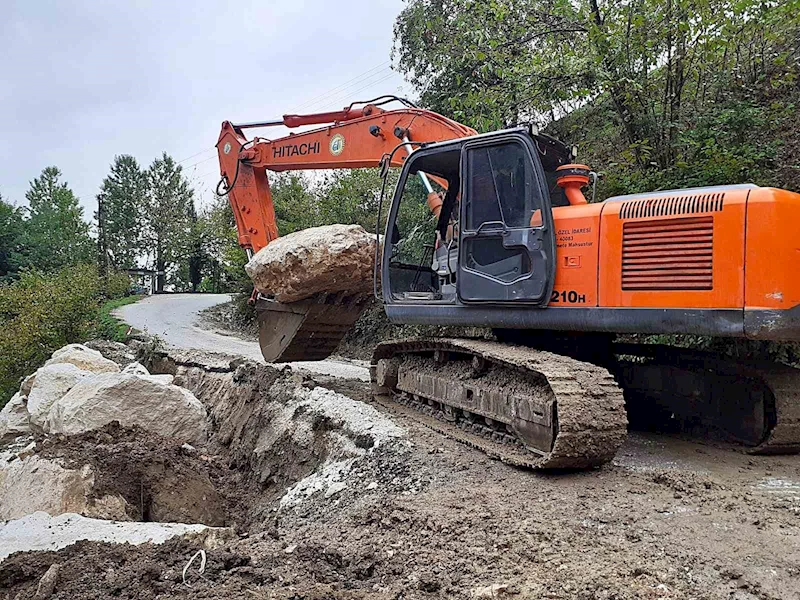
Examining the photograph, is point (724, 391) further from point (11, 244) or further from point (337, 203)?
point (11, 244)

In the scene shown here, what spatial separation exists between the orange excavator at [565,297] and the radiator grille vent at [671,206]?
11 mm

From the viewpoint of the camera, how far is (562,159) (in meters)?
5.69

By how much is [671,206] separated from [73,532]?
14.2 feet

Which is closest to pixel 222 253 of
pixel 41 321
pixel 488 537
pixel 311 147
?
pixel 41 321

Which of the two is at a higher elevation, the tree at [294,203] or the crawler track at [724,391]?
the tree at [294,203]

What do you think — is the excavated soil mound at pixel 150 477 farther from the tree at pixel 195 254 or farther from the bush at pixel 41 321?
the tree at pixel 195 254

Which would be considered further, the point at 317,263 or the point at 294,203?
the point at 294,203

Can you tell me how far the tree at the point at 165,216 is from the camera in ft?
163

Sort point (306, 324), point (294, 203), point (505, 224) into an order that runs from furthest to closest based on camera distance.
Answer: point (294, 203), point (306, 324), point (505, 224)

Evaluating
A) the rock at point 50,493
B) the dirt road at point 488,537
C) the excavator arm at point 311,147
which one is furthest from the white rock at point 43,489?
the excavator arm at point 311,147

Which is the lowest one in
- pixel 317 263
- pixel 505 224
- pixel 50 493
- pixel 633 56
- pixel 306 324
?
pixel 50 493

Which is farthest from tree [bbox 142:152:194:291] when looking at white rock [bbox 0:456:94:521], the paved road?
white rock [bbox 0:456:94:521]

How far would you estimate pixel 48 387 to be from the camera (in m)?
8.27

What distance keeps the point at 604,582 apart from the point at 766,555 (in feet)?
2.85
